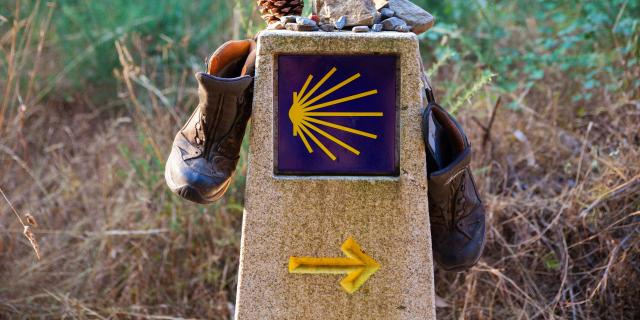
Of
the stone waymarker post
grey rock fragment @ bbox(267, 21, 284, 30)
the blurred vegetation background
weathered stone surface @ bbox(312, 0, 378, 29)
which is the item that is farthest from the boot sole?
the blurred vegetation background

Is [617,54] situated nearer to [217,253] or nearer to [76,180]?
[217,253]

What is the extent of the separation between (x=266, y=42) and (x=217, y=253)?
1529mm

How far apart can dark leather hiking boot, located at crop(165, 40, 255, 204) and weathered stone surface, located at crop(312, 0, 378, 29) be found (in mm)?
259

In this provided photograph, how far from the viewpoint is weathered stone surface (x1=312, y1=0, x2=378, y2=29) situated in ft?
6.70

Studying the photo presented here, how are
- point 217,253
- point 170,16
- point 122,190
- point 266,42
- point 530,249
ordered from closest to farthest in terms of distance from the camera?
point 266,42 → point 530,249 → point 217,253 → point 122,190 → point 170,16

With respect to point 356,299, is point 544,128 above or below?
below

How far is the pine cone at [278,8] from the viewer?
2145 mm

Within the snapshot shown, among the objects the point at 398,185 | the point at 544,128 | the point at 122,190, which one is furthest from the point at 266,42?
the point at 544,128

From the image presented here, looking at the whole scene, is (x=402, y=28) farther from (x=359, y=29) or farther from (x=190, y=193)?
(x=190, y=193)

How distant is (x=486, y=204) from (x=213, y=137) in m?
1.57

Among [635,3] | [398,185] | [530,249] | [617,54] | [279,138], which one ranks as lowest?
[530,249]

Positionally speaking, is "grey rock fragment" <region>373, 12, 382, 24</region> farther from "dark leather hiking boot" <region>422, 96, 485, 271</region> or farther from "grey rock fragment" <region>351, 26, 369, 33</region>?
"dark leather hiking boot" <region>422, 96, 485, 271</region>

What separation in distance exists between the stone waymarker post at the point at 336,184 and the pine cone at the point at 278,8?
21 centimetres

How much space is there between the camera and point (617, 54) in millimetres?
3668
